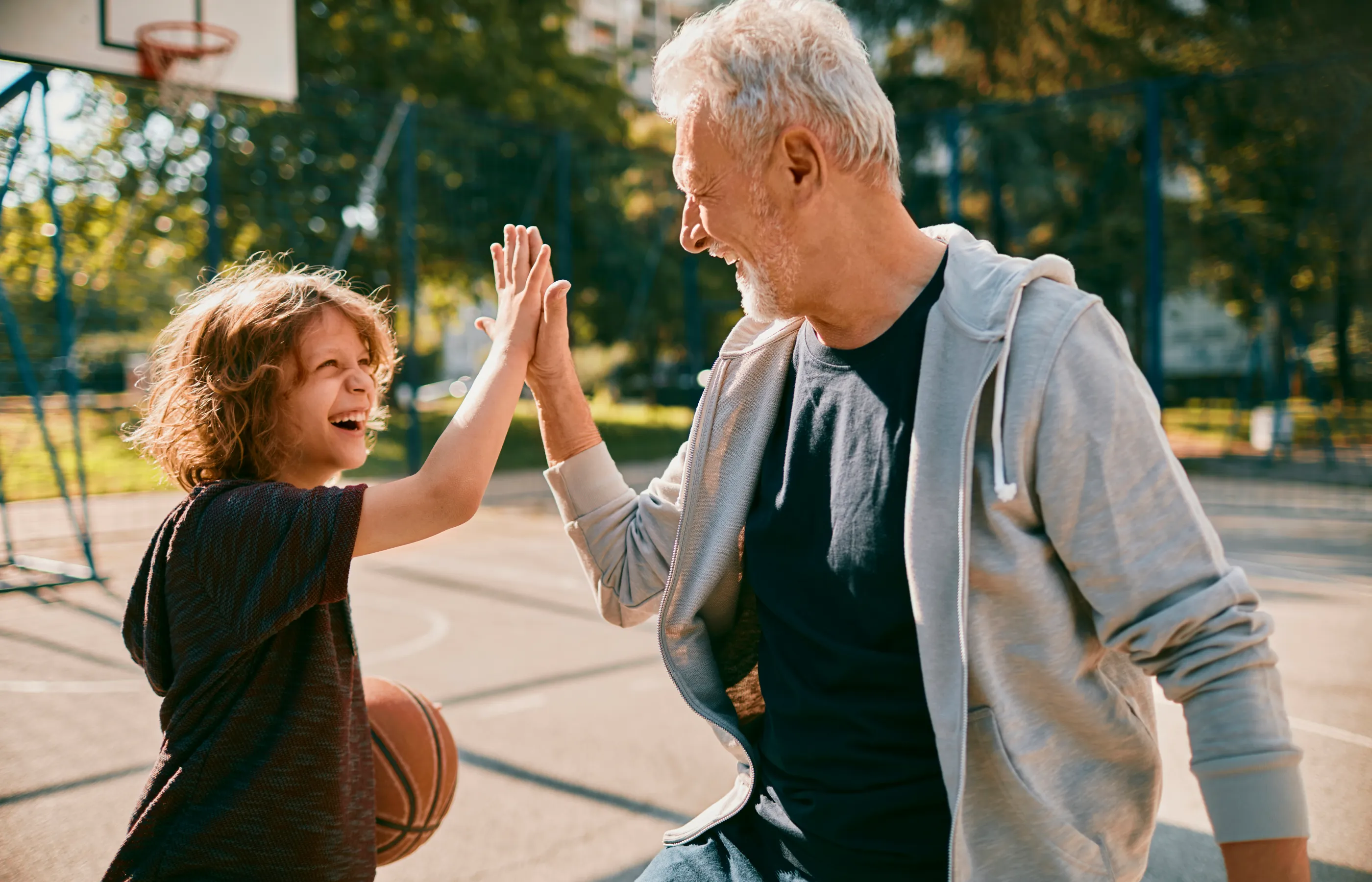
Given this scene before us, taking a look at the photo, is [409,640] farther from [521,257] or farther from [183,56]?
[183,56]

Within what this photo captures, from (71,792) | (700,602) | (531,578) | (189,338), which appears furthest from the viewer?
(531,578)

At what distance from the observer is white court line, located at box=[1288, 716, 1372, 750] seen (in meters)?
4.42

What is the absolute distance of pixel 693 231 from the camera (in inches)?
76.8

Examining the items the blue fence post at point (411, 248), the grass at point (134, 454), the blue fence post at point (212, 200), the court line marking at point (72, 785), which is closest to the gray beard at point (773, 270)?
the court line marking at point (72, 785)

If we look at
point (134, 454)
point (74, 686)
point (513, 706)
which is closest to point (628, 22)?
point (134, 454)

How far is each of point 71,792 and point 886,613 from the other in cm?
356

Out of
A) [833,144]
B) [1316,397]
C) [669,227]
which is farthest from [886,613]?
[669,227]

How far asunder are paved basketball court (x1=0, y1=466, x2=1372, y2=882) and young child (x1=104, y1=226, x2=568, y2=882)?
5.52 ft

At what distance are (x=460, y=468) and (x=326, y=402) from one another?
308mm

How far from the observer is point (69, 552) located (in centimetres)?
894

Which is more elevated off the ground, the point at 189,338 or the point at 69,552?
the point at 189,338

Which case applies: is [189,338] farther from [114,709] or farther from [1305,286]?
[1305,286]

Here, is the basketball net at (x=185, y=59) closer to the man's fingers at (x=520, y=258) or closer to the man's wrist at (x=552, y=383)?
the man's fingers at (x=520, y=258)

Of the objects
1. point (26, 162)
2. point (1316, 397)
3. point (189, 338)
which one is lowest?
point (1316, 397)
